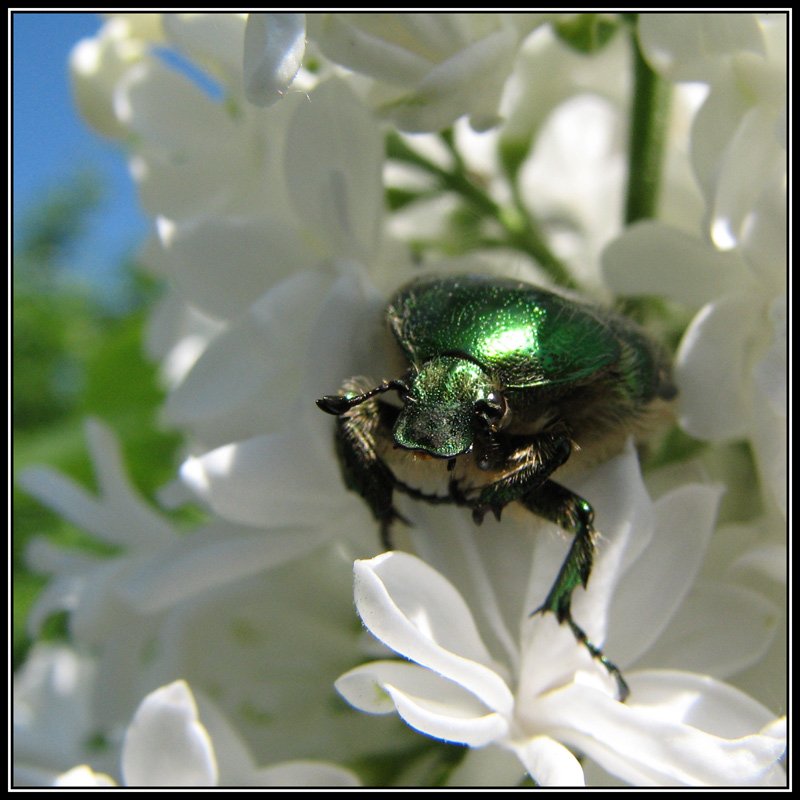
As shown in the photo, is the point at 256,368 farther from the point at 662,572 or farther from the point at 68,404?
the point at 68,404

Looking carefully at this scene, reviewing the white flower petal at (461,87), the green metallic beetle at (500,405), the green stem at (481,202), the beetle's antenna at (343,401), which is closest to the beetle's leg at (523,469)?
the green metallic beetle at (500,405)

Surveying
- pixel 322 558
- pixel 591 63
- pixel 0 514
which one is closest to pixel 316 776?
pixel 322 558

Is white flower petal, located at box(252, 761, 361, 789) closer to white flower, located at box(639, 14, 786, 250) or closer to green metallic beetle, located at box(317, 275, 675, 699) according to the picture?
green metallic beetle, located at box(317, 275, 675, 699)

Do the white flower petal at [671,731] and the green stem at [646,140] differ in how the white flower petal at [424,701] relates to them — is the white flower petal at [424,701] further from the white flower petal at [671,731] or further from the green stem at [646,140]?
the green stem at [646,140]

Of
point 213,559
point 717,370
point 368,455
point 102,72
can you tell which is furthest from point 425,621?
point 102,72

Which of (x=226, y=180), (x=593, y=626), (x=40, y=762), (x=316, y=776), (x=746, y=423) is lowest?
(x=40, y=762)

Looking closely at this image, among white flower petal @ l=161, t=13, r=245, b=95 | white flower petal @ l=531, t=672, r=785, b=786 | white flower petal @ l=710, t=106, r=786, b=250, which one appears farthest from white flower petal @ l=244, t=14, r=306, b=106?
white flower petal @ l=531, t=672, r=785, b=786

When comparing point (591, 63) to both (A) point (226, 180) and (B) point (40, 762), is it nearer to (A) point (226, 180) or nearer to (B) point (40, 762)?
(A) point (226, 180)
